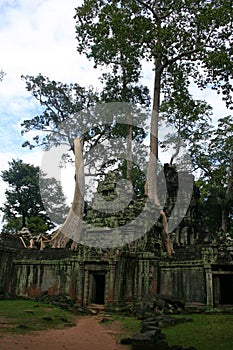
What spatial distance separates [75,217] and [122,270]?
37.2 feet

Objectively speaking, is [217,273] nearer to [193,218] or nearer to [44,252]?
[44,252]

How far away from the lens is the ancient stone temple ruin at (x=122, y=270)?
16.2 meters

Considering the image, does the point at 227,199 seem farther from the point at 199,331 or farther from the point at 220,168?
the point at 199,331

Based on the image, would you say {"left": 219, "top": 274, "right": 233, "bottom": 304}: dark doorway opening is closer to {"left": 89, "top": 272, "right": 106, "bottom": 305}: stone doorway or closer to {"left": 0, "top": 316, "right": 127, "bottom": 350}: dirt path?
{"left": 89, "top": 272, "right": 106, "bottom": 305}: stone doorway

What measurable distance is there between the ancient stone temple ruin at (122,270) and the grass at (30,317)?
2205mm

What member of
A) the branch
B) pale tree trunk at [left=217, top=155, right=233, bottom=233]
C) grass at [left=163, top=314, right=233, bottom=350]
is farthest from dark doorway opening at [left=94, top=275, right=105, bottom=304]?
the branch

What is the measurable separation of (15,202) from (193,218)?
19.4 meters

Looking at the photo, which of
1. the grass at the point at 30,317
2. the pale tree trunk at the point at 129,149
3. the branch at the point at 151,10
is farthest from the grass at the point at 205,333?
the branch at the point at 151,10

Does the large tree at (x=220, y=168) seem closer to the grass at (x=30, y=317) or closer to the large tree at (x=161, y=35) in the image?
the large tree at (x=161, y=35)

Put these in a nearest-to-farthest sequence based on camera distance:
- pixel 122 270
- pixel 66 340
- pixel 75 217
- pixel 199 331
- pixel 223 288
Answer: pixel 66 340, pixel 199 331, pixel 122 270, pixel 223 288, pixel 75 217

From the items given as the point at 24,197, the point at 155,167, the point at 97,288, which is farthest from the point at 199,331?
the point at 24,197

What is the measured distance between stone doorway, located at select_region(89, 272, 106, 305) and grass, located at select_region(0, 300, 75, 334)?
2.06 meters

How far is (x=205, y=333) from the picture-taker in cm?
1086

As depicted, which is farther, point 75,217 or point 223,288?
point 75,217
